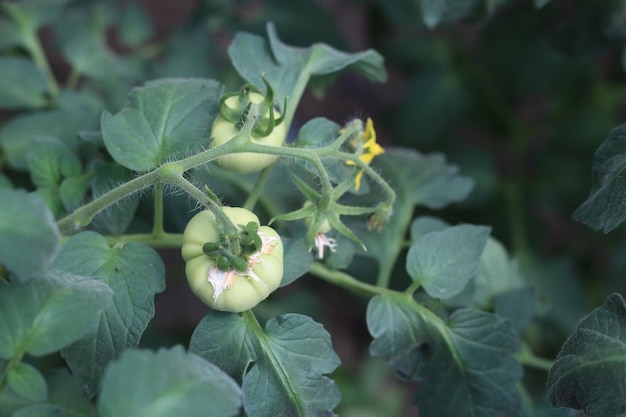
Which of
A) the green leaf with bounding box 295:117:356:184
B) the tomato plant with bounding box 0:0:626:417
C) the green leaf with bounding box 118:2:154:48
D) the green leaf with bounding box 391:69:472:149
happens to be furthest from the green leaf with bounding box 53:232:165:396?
the green leaf with bounding box 391:69:472:149

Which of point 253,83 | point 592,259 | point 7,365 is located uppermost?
point 253,83

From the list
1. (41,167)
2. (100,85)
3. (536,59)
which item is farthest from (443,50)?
(41,167)

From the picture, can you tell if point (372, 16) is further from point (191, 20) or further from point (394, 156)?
point (394, 156)

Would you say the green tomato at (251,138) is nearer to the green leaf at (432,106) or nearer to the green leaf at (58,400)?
the green leaf at (58,400)

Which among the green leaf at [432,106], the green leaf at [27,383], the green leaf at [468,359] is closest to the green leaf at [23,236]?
the green leaf at [27,383]

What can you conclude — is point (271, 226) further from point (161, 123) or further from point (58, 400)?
point (58, 400)

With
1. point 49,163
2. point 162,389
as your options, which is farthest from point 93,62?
point 162,389
